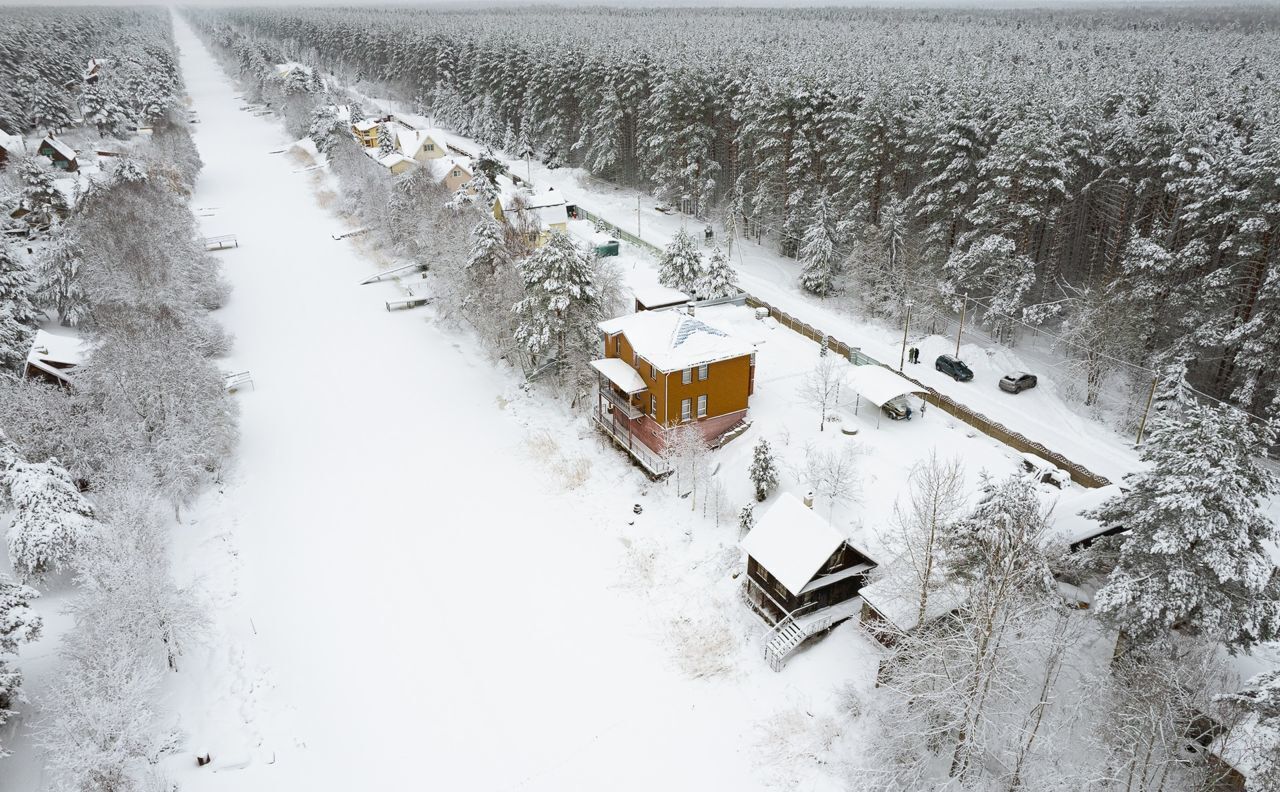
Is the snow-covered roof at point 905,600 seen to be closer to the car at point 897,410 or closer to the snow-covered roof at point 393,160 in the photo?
the car at point 897,410

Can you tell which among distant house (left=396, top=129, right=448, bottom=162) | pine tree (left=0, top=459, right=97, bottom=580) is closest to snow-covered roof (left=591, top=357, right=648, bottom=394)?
pine tree (left=0, top=459, right=97, bottom=580)

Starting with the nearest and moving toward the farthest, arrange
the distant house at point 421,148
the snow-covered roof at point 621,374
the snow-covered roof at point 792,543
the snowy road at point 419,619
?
the snowy road at point 419,619, the snow-covered roof at point 792,543, the snow-covered roof at point 621,374, the distant house at point 421,148

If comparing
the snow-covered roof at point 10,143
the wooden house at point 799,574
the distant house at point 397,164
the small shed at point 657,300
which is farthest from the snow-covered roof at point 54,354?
the snow-covered roof at point 10,143

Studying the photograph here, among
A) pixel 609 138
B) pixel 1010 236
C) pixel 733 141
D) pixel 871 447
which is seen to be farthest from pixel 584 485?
pixel 609 138

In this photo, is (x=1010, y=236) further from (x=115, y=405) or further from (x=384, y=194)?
(x=384, y=194)

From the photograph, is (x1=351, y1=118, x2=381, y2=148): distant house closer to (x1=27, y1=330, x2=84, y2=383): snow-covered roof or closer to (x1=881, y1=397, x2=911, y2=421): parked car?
(x1=27, y1=330, x2=84, y2=383): snow-covered roof

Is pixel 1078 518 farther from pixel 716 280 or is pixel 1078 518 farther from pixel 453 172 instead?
pixel 453 172

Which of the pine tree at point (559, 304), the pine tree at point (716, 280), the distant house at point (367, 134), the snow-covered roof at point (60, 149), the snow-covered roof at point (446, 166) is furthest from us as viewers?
the distant house at point (367, 134)
